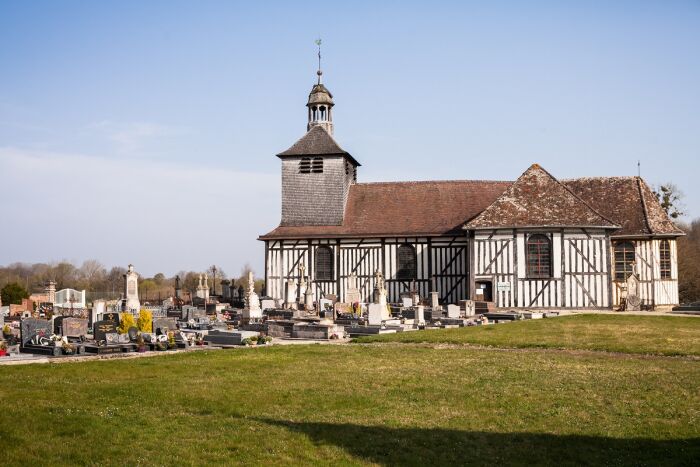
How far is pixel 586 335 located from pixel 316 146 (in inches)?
865

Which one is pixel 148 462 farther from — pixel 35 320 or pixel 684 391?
pixel 35 320

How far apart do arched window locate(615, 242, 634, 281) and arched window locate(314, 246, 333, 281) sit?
13.6 m

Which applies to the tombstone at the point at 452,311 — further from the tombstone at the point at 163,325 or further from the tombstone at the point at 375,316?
the tombstone at the point at 163,325

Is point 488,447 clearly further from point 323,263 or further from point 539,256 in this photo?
point 323,263

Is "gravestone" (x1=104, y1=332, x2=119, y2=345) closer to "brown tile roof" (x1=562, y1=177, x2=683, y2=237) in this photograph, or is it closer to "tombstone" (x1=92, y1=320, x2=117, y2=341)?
"tombstone" (x1=92, y1=320, x2=117, y2=341)

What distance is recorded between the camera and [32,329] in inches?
738

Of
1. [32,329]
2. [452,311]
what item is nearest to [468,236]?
[452,311]

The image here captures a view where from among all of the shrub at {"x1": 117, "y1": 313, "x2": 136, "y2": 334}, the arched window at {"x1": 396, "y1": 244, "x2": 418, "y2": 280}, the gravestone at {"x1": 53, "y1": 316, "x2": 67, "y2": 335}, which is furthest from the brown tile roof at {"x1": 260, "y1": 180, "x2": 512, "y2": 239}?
the shrub at {"x1": 117, "y1": 313, "x2": 136, "y2": 334}

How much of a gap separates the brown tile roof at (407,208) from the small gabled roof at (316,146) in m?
2.61

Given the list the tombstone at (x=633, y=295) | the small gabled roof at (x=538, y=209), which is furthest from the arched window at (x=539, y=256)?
the tombstone at (x=633, y=295)

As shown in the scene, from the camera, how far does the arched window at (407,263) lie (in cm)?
3651

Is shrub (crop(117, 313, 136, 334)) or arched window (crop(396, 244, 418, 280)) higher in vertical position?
arched window (crop(396, 244, 418, 280))

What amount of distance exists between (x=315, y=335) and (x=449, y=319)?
6661mm

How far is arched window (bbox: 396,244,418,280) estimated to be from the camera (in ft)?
120
